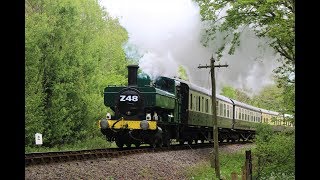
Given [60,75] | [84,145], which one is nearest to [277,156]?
[84,145]

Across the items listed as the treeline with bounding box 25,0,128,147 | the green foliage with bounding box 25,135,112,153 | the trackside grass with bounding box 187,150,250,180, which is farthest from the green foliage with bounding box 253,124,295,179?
the treeline with bounding box 25,0,128,147

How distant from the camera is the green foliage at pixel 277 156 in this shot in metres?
14.3

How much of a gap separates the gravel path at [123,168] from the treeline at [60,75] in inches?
284

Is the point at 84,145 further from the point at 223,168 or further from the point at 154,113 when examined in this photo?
the point at 223,168

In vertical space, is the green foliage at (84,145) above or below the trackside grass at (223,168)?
above

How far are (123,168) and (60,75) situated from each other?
1169 cm

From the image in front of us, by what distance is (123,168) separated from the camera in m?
13.0

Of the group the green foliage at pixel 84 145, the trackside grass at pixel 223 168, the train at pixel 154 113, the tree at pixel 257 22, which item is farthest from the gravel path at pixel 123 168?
the green foliage at pixel 84 145

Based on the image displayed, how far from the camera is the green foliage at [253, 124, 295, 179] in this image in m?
14.3

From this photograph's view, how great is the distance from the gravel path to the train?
1.54m

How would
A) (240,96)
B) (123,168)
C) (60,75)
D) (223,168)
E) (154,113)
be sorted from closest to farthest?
1. (123,168)
2. (154,113)
3. (223,168)
4. (60,75)
5. (240,96)

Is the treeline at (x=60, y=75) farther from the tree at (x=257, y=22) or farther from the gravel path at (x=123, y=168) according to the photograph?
the tree at (x=257, y=22)

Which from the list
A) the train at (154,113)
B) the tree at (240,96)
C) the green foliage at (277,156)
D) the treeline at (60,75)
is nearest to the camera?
the green foliage at (277,156)

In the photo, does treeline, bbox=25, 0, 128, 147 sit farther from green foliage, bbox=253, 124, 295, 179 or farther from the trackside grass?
green foliage, bbox=253, 124, 295, 179
